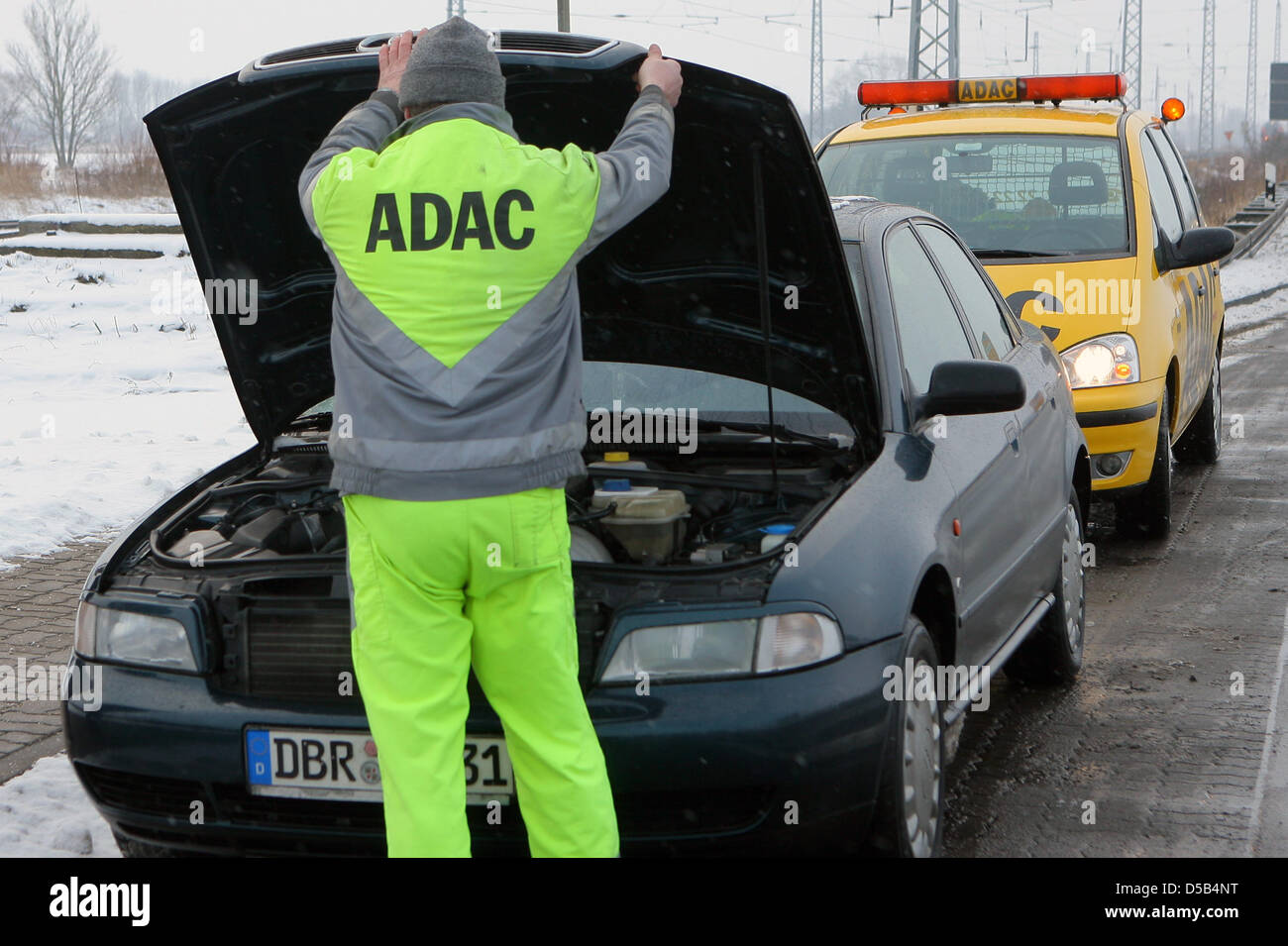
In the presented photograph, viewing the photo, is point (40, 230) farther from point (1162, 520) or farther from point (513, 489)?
point (513, 489)

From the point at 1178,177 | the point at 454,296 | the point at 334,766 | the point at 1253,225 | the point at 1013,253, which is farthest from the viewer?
the point at 1253,225

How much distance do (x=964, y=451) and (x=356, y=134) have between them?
72.6 inches

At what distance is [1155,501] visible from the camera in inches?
282

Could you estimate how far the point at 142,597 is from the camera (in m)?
3.46

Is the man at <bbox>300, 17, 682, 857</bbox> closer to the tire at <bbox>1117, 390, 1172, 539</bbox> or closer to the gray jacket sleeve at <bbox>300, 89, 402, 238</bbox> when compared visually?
the gray jacket sleeve at <bbox>300, 89, 402, 238</bbox>

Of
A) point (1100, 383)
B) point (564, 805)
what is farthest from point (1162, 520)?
point (564, 805)

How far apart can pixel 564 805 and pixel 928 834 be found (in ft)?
3.36

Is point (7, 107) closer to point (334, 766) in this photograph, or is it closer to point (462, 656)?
point (334, 766)

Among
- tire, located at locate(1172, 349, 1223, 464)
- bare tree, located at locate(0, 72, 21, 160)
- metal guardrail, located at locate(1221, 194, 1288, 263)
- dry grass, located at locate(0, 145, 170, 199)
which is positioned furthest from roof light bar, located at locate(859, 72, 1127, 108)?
bare tree, located at locate(0, 72, 21, 160)

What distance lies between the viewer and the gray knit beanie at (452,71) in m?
2.87

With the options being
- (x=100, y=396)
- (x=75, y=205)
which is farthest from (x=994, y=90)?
(x=75, y=205)

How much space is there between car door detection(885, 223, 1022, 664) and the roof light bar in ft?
14.3

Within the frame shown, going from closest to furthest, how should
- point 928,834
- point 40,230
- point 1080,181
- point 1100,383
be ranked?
point 928,834
point 1100,383
point 1080,181
point 40,230

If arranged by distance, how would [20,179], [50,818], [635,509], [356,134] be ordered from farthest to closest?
1. [20,179]
2. [50,818]
3. [635,509]
4. [356,134]
